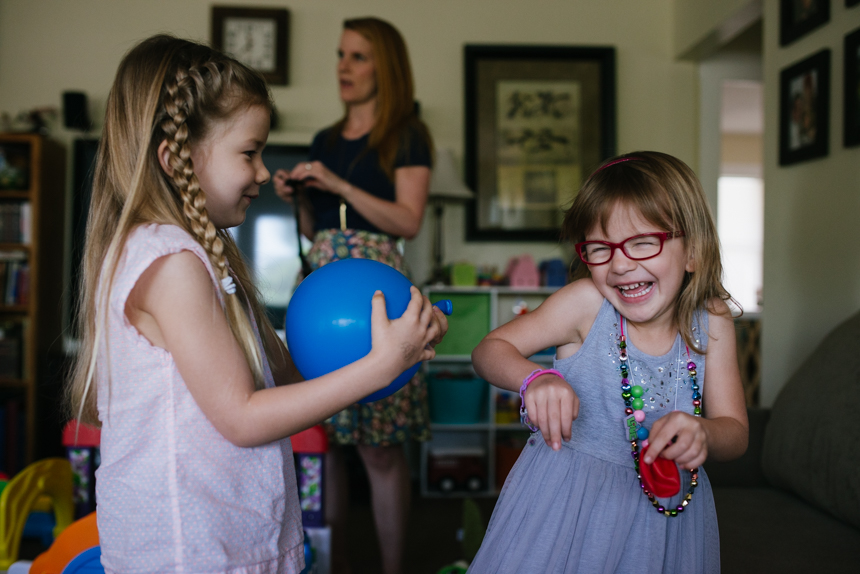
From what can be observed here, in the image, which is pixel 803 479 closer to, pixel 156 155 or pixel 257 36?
pixel 156 155

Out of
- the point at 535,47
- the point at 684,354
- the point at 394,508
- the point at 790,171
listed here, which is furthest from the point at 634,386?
the point at 535,47

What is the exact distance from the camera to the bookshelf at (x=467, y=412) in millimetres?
3332

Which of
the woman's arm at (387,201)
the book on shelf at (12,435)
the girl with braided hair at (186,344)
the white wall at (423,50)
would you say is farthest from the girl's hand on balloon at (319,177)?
the book on shelf at (12,435)

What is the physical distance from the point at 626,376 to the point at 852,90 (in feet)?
5.46

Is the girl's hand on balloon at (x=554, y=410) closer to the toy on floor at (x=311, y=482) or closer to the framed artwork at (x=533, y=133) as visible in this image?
the toy on floor at (x=311, y=482)

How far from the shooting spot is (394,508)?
1790 mm

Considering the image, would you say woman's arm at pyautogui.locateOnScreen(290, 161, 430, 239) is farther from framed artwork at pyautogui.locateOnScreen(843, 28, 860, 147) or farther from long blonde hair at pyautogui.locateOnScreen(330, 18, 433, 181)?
framed artwork at pyautogui.locateOnScreen(843, 28, 860, 147)

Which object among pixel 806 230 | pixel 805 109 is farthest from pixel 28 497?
pixel 805 109

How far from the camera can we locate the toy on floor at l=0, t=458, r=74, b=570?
152 centimetres

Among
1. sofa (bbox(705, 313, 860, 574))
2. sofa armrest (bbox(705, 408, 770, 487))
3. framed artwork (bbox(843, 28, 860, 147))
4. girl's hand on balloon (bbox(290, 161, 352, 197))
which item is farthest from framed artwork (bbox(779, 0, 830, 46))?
girl's hand on balloon (bbox(290, 161, 352, 197))

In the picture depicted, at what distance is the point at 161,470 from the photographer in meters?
0.89

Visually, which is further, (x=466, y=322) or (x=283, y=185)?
(x=466, y=322)

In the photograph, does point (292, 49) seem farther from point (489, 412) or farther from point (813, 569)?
point (813, 569)

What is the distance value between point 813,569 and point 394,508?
3.28ft
